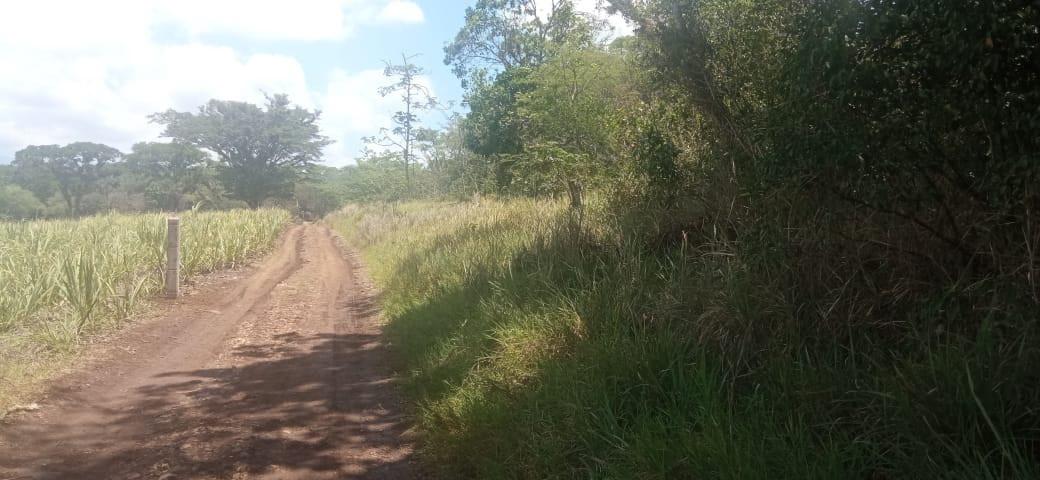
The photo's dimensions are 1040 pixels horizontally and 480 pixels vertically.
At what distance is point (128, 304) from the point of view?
8.38m

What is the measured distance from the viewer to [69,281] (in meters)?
7.51

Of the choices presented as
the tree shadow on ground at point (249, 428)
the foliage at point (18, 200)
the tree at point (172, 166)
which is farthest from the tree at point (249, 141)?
the tree shadow on ground at point (249, 428)

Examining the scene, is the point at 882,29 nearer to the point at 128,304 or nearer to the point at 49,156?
the point at 128,304

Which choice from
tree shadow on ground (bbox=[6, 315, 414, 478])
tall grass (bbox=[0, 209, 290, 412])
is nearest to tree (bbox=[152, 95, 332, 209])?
tall grass (bbox=[0, 209, 290, 412])

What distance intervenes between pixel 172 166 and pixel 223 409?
51.1 m

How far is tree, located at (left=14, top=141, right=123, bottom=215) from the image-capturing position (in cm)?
4366

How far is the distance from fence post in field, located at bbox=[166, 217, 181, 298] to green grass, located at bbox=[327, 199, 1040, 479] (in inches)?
231

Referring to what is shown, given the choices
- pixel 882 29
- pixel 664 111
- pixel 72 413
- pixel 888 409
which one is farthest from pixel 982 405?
pixel 72 413

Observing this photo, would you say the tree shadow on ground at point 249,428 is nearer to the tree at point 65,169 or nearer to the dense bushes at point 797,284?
the dense bushes at point 797,284

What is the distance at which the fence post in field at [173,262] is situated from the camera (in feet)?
33.6

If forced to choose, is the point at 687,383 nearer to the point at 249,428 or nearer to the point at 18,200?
the point at 249,428

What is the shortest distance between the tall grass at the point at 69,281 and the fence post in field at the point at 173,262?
17 cm

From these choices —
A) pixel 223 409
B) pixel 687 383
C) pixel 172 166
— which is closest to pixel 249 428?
pixel 223 409

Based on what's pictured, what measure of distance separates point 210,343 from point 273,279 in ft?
19.5
